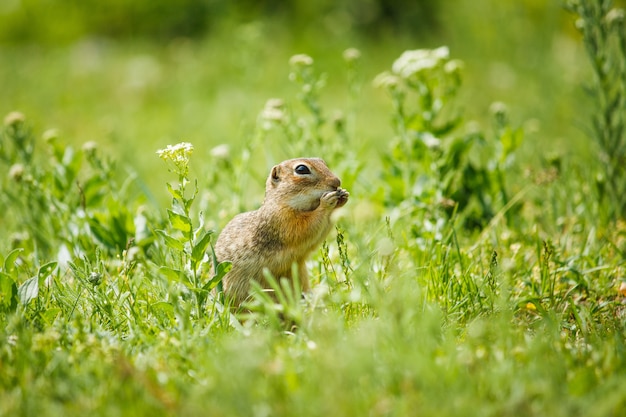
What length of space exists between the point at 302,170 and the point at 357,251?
0.48 m

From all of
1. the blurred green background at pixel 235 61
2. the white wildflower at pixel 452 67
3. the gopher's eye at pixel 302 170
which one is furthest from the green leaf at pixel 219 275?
the blurred green background at pixel 235 61

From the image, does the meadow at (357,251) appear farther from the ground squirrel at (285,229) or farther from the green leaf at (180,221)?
the ground squirrel at (285,229)

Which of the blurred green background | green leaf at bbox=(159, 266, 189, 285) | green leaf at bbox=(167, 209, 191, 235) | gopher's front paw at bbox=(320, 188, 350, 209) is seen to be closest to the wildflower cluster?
green leaf at bbox=(167, 209, 191, 235)

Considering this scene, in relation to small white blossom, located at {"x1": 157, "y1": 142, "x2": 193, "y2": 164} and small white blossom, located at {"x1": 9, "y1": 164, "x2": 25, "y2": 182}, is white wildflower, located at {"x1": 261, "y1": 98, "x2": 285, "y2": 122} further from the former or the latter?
small white blossom, located at {"x1": 9, "y1": 164, "x2": 25, "y2": 182}

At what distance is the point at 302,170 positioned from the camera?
3.24 m

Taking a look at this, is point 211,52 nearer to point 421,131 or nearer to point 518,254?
point 421,131

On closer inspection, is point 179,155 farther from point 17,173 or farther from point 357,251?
point 17,173

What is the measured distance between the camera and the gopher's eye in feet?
10.6

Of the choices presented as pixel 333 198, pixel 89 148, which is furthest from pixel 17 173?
pixel 333 198

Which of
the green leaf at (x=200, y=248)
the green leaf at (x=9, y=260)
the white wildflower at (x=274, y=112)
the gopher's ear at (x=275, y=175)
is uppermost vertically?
the white wildflower at (x=274, y=112)

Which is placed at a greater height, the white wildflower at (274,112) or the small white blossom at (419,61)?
the small white blossom at (419,61)

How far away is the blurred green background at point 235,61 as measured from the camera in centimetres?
645

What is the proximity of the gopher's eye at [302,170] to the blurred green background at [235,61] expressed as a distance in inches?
74.9

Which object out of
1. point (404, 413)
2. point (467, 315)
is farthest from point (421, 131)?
point (404, 413)
